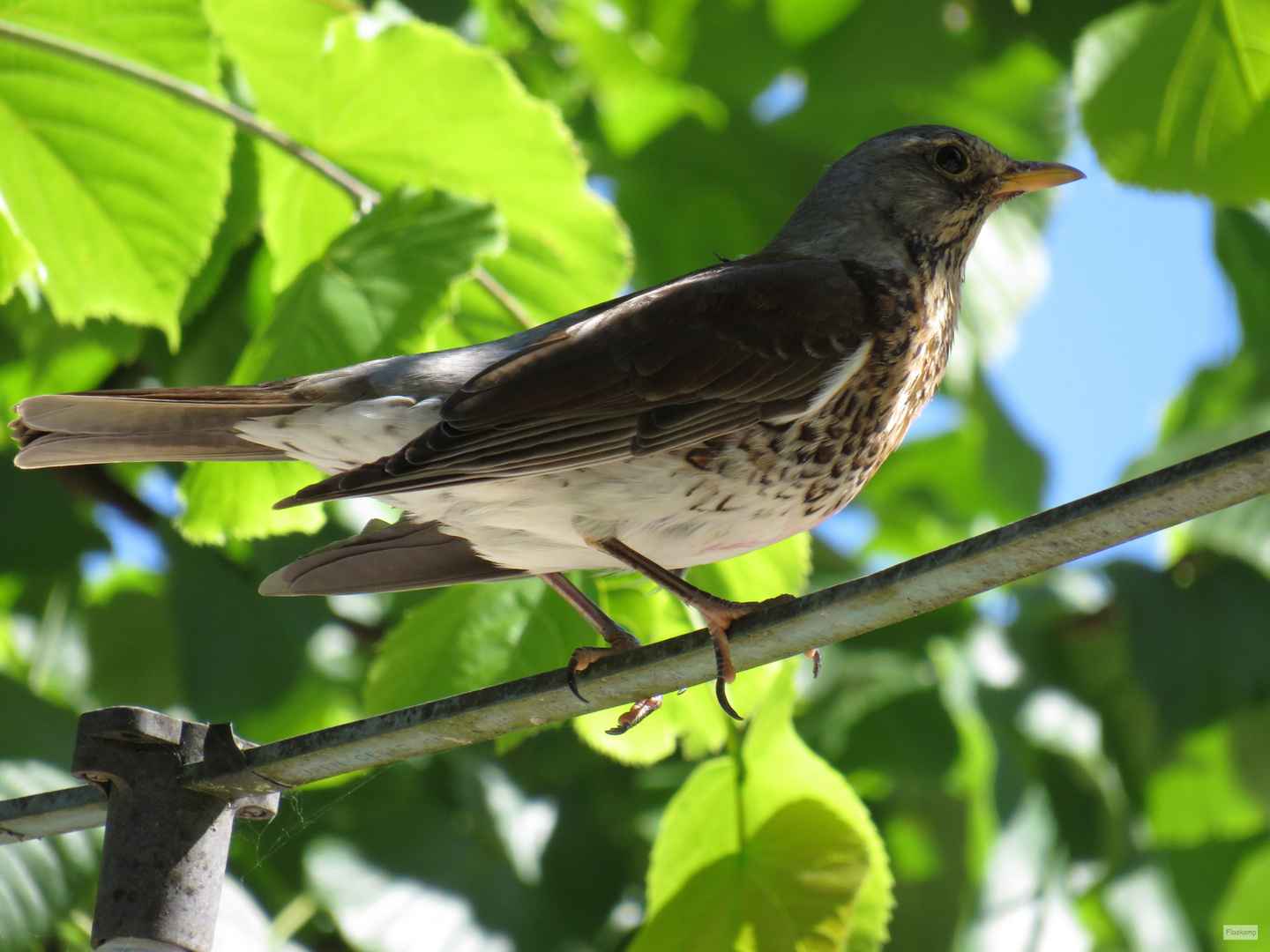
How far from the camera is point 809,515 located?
215cm

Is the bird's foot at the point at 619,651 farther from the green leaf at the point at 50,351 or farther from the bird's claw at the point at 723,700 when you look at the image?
the green leaf at the point at 50,351

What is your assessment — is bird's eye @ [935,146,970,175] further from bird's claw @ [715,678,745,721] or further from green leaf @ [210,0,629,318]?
bird's claw @ [715,678,745,721]

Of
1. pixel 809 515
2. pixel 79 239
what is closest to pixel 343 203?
pixel 79 239

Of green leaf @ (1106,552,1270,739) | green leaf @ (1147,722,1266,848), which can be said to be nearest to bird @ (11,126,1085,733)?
green leaf @ (1106,552,1270,739)

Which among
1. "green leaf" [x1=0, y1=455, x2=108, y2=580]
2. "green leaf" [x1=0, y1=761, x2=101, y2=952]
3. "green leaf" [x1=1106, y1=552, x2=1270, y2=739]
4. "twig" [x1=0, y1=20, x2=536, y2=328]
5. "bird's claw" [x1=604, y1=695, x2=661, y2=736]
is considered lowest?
"green leaf" [x1=1106, y1=552, x2=1270, y2=739]

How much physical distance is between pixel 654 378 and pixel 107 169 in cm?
125

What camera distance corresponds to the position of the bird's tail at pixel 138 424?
192 cm

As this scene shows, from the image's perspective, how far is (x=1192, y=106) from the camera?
2.51 m

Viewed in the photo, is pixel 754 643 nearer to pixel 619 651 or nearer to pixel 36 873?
pixel 619 651

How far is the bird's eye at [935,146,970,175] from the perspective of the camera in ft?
8.95

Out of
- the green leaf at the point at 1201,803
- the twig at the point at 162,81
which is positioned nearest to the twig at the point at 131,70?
the twig at the point at 162,81

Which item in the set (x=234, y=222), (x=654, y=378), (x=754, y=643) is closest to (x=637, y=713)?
(x=654, y=378)

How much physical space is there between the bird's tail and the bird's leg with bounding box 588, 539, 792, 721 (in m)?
0.63

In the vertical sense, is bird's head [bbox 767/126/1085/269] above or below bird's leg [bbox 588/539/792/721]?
above
